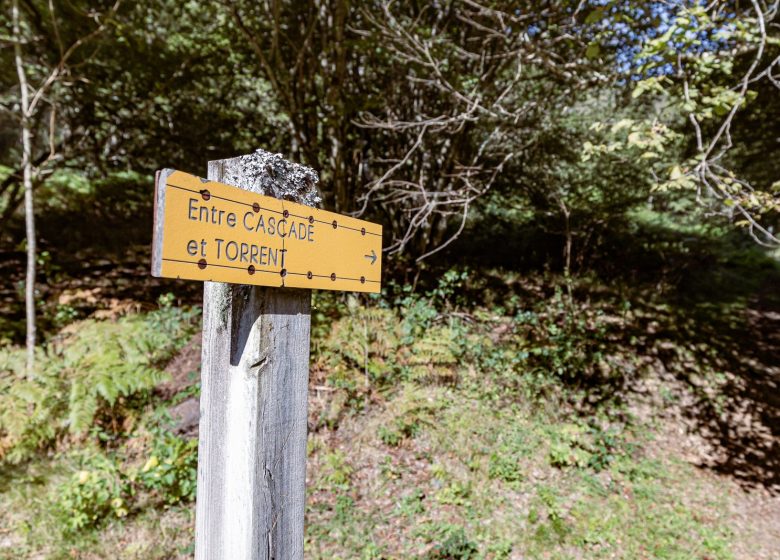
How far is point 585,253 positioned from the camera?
30.8 ft

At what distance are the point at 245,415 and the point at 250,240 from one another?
1.69ft

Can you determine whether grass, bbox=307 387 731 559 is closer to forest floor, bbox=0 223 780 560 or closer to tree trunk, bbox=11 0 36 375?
forest floor, bbox=0 223 780 560

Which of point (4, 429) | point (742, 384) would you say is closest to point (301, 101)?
point (4, 429)

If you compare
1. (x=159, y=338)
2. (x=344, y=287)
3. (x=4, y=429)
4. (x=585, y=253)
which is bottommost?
(x=4, y=429)

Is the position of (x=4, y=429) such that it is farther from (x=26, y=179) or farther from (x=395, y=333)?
(x=395, y=333)

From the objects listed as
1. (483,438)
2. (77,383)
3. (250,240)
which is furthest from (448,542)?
(77,383)

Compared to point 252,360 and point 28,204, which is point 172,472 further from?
point 28,204

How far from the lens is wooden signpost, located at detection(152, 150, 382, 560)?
1.30m

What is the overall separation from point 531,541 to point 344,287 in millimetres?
3125

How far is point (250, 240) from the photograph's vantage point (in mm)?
1296

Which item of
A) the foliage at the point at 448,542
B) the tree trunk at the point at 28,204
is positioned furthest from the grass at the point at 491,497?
the tree trunk at the point at 28,204

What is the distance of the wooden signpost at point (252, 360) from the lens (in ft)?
4.25

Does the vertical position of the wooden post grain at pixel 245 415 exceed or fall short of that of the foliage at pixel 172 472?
it exceeds it

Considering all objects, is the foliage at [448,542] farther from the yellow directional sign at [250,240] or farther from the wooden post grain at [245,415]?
the yellow directional sign at [250,240]
